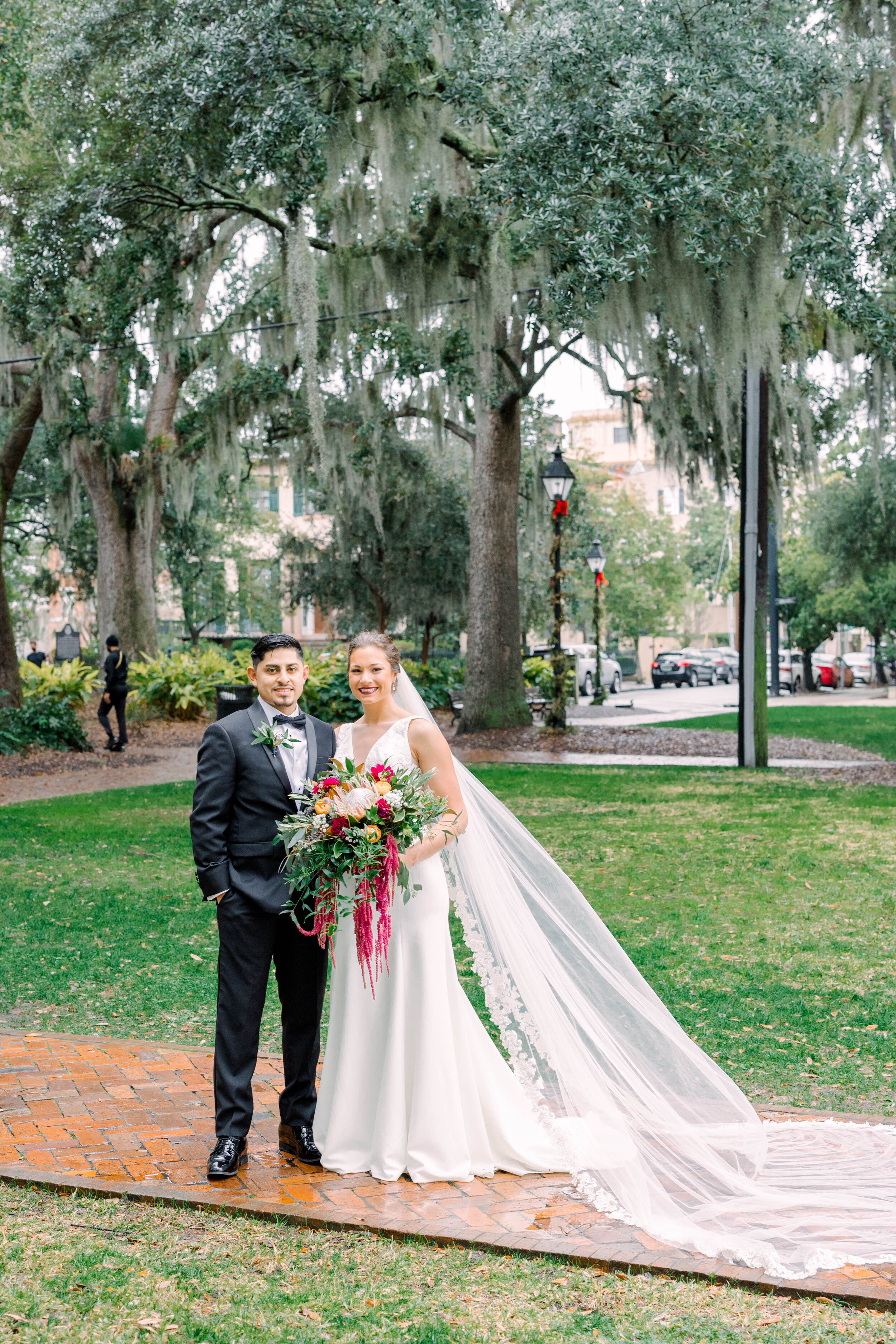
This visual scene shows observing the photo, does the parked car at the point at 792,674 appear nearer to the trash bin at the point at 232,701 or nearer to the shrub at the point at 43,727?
the trash bin at the point at 232,701

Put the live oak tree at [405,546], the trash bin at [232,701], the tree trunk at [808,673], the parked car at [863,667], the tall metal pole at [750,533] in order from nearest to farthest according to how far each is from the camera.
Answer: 1. the trash bin at [232,701]
2. the tall metal pole at [750,533]
3. the live oak tree at [405,546]
4. the tree trunk at [808,673]
5. the parked car at [863,667]

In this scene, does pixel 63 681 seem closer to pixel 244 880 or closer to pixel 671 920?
pixel 671 920

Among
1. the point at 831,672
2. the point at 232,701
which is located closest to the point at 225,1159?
the point at 232,701

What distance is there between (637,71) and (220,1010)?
29.8 ft

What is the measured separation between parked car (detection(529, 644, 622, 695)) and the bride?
25.9 m

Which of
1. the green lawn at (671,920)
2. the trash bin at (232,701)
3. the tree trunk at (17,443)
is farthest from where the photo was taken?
the tree trunk at (17,443)

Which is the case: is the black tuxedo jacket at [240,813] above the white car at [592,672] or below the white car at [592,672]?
above

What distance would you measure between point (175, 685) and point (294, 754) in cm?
1864

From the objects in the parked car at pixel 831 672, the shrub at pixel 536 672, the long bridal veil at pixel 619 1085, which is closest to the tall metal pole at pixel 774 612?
the parked car at pixel 831 672

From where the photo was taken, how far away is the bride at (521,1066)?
3859 millimetres

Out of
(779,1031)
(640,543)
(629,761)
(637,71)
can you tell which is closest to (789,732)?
(629,761)

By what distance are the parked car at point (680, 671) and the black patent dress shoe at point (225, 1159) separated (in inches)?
1654

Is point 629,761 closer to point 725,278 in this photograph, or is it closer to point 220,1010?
point 725,278

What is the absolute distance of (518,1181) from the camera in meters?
3.96
